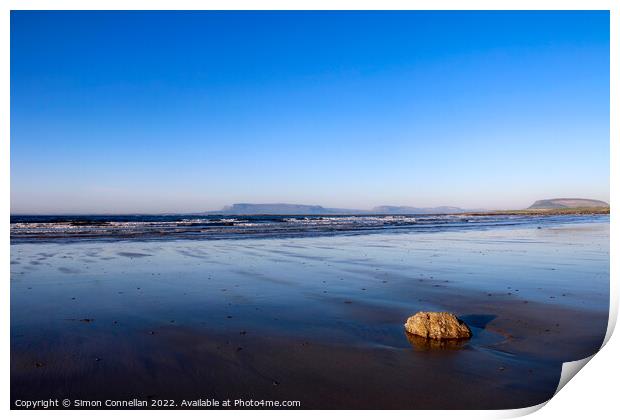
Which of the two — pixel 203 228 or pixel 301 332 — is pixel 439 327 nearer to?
pixel 301 332

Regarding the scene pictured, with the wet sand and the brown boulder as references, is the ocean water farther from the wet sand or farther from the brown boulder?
the brown boulder

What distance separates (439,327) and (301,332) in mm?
1802

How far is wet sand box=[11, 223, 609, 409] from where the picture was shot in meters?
4.23

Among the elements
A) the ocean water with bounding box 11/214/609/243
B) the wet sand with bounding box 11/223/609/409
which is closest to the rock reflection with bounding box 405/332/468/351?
the wet sand with bounding box 11/223/609/409

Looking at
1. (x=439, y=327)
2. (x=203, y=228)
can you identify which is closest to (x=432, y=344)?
(x=439, y=327)

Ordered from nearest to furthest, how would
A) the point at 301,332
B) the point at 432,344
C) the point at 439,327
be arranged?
the point at 432,344
the point at 439,327
the point at 301,332

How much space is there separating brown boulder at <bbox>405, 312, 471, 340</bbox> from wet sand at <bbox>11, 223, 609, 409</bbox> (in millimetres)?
172

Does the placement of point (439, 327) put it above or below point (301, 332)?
above

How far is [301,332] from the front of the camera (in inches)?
239

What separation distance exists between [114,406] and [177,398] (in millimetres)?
520

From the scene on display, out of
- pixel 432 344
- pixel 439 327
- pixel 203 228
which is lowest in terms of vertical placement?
pixel 432 344

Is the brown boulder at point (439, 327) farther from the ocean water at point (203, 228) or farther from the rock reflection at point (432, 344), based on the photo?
the ocean water at point (203, 228)
